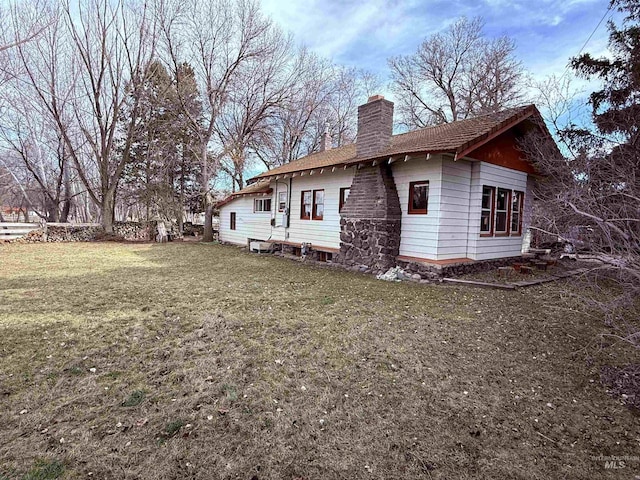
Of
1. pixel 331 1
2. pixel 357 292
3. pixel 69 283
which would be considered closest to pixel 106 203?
pixel 69 283

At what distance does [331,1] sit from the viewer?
Answer: 39.6 feet

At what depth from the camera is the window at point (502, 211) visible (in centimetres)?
926

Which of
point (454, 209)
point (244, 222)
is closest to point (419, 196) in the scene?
point (454, 209)

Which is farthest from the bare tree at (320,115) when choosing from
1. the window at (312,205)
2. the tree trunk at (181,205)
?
the window at (312,205)

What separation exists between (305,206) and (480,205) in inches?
238

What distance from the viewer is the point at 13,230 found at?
14.5m

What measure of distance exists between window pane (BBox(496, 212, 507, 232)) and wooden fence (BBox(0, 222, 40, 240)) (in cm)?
1926

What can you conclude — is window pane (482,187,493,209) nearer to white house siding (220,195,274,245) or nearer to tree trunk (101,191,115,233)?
white house siding (220,195,274,245)

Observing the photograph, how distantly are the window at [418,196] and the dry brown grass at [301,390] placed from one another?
11.0 feet

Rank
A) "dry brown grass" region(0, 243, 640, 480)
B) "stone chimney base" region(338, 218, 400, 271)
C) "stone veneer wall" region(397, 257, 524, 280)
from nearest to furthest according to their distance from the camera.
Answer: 1. "dry brown grass" region(0, 243, 640, 480)
2. "stone veneer wall" region(397, 257, 524, 280)
3. "stone chimney base" region(338, 218, 400, 271)

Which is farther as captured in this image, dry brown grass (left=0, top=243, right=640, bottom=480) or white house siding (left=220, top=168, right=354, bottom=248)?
white house siding (left=220, top=168, right=354, bottom=248)

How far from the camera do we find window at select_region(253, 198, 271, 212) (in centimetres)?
1455

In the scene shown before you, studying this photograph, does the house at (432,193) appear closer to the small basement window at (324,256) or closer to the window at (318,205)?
the small basement window at (324,256)

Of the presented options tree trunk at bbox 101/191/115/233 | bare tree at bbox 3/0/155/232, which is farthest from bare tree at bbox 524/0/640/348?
tree trunk at bbox 101/191/115/233
